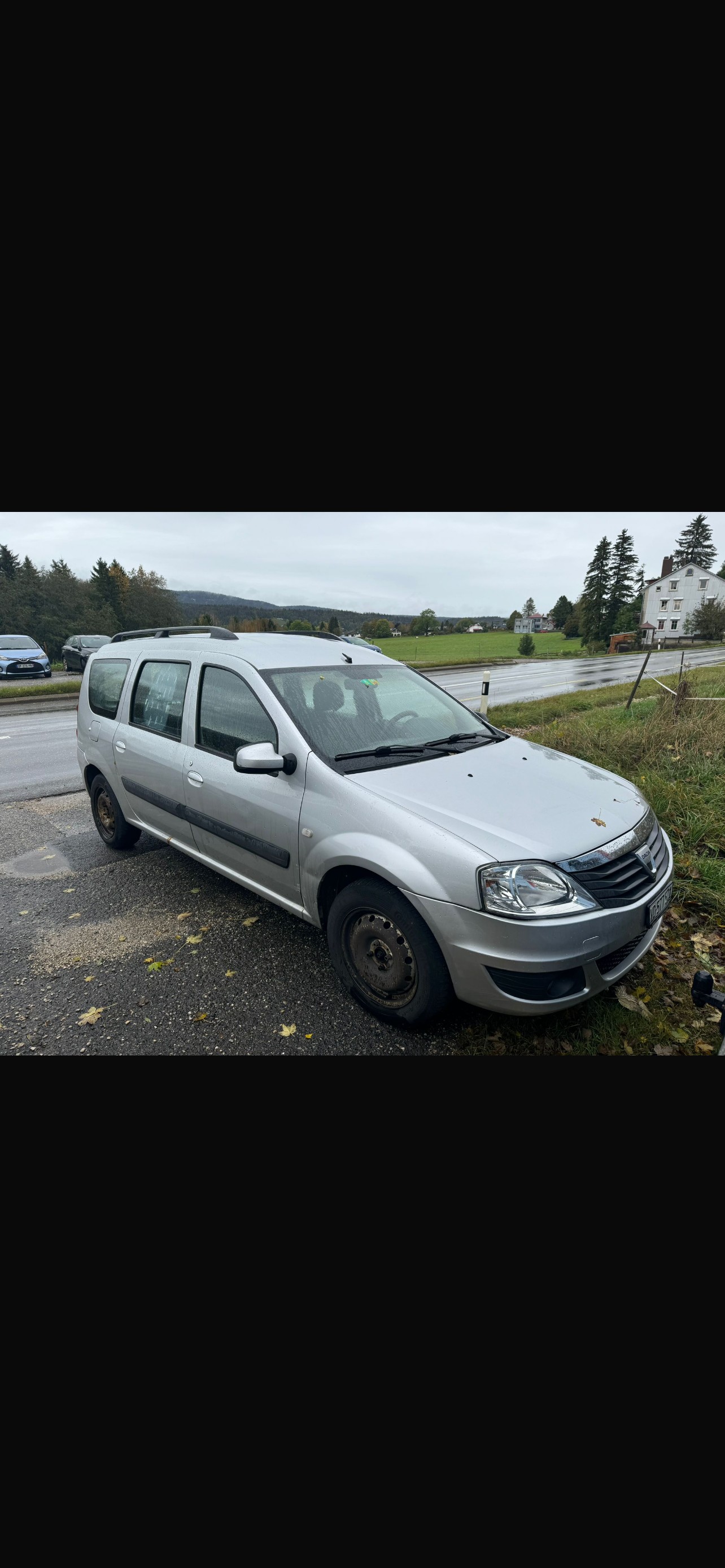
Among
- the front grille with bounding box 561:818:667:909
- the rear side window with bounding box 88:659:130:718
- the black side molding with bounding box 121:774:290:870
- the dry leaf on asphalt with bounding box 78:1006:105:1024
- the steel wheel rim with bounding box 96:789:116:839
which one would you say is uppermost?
the rear side window with bounding box 88:659:130:718

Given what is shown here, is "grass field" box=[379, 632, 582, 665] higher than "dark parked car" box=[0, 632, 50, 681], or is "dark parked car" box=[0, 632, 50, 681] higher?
"grass field" box=[379, 632, 582, 665]

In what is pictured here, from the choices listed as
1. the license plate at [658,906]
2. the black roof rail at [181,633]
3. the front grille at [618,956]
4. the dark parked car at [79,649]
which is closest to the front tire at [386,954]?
the front grille at [618,956]

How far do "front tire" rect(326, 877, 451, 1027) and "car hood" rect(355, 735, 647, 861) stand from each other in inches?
16.6

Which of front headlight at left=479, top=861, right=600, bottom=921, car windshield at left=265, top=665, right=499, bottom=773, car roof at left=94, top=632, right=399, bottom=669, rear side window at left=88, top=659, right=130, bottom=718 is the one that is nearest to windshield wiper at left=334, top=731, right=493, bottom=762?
car windshield at left=265, top=665, right=499, bottom=773

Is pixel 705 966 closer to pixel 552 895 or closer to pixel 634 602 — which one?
pixel 552 895

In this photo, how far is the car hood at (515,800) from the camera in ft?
8.21

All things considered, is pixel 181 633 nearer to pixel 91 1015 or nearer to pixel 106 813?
pixel 106 813

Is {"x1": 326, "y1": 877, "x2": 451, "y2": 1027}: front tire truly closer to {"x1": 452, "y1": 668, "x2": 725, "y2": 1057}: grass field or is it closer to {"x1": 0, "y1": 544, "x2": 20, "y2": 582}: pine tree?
{"x1": 452, "y1": 668, "x2": 725, "y2": 1057}: grass field

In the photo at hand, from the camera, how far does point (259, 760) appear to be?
9.77 feet

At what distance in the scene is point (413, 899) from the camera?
2514mm

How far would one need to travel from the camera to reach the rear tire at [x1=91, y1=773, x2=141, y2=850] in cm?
492

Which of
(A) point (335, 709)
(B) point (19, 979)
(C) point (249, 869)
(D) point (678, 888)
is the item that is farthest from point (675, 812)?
(B) point (19, 979)

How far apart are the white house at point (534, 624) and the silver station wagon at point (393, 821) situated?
5077 cm

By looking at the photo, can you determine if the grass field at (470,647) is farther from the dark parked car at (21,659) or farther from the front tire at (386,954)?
the front tire at (386,954)
